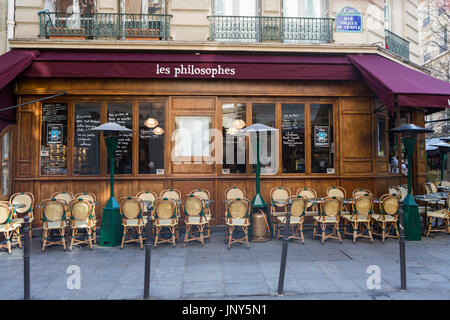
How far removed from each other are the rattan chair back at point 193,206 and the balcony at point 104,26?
4.94m

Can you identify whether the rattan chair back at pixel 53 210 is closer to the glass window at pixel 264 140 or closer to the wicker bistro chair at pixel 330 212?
the glass window at pixel 264 140

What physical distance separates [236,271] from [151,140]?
4916mm

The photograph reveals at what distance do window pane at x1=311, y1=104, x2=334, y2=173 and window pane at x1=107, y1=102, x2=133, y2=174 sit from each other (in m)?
5.47

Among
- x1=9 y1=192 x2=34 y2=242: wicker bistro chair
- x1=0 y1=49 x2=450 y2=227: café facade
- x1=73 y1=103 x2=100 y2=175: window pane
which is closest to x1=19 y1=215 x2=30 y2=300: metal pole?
x1=9 y1=192 x2=34 y2=242: wicker bistro chair

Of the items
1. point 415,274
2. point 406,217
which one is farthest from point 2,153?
point 406,217

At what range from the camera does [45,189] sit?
836cm

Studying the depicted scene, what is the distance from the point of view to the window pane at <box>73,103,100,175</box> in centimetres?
856

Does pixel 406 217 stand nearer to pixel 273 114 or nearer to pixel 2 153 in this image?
pixel 273 114

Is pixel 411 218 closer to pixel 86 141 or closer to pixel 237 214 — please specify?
pixel 237 214

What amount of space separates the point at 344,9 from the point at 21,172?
10745 millimetres

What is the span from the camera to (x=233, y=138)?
8867mm

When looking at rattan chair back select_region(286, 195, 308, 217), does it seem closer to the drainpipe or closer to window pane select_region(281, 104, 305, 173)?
window pane select_region(281, 104, 305, 173)

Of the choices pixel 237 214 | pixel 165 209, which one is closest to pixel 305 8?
pixel 237 214

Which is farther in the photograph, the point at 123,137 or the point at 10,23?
the point at 123,137
